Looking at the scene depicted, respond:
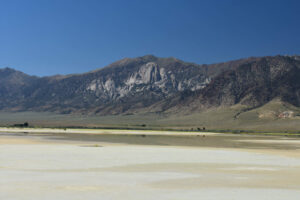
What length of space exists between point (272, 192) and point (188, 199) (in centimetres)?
463

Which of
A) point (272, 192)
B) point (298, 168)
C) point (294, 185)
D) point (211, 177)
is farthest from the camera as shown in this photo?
point (298, 168)

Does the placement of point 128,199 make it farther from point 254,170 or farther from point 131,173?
point 254,170

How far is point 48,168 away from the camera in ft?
93.0

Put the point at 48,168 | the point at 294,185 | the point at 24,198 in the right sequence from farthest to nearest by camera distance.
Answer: the point at 48,168 < the point at 294,185 < the point at 24,198

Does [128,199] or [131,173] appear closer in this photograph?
[128,199]

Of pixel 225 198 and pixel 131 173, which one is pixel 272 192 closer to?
pixel 225 198

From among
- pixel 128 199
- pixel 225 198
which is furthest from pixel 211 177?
pixel 128 199

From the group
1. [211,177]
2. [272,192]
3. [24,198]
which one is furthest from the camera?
[211,177]

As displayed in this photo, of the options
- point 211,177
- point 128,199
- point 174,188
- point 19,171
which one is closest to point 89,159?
point 19,171

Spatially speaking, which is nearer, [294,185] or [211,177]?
[294,185]

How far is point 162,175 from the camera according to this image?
1019 inches

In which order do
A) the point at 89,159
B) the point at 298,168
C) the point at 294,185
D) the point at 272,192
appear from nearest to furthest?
the point at 272,192
the point at 294,185
the point at 298,168
the point at 89,159

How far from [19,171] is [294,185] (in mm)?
16192

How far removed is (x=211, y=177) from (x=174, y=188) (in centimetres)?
500
